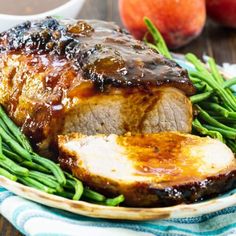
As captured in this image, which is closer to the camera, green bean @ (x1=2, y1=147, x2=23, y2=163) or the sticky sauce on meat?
green bean @ (x1=2, y1=147, x2=23, y2=163)

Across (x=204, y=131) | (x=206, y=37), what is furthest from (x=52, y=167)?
(x=206, y=37)

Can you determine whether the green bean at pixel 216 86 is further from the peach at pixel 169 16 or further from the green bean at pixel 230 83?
the peach at pixel 169 16

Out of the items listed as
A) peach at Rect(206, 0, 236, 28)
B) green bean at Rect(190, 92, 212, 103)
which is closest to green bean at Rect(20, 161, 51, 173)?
green bean at Rect(190, 92, 212, 103)

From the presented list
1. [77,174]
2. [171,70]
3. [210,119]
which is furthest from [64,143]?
[210,119]

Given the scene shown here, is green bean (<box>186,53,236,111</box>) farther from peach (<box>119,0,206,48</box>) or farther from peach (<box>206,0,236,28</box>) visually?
peach (<box>206,0,236,28</box>)

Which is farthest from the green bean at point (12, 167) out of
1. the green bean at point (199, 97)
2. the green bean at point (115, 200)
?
the green bean at point (199, 97)

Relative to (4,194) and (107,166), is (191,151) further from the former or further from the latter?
(4,194)

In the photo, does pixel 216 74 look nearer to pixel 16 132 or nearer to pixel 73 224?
pixel 16 132
